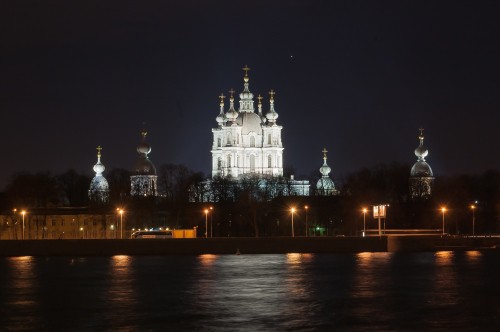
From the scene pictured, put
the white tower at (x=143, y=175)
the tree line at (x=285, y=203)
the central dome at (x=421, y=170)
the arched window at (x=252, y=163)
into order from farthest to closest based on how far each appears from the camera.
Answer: the arched window at (x=252, y=163)
the central dome at (x=421, y=170)
the white tower at (x=143, y=175)
the tree line at (x=285, y=203)

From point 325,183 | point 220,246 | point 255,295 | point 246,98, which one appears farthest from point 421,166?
point 255,295

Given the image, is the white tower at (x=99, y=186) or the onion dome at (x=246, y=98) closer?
the white tower at (x=99, y=186)

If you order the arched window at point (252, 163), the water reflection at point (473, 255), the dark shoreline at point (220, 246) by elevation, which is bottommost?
the water reflection at point (473, 255)

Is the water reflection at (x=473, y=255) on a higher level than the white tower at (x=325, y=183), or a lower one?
lower

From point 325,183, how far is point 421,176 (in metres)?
16.6

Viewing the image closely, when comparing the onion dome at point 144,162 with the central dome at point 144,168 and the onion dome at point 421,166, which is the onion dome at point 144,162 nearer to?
the central dome at point 144,168

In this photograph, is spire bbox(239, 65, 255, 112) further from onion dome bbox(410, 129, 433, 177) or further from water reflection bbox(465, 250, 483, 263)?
water reflection bbox(465, 250, 483, 263)

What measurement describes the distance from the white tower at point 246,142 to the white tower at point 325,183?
17.2 ft

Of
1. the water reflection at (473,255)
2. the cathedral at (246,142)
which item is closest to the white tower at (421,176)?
the cathedral at (246,142)

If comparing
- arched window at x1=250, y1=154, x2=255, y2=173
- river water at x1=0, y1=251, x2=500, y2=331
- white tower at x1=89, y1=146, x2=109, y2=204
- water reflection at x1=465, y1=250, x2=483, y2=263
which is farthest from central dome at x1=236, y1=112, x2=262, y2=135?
river water at x1=0, y1=251, x2=500, y2=331

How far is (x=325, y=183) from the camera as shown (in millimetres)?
161500

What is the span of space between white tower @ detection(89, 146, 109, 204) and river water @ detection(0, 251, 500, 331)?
67937 millimetres

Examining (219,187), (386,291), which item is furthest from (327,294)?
(219,187)

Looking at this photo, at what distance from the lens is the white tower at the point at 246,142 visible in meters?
161
